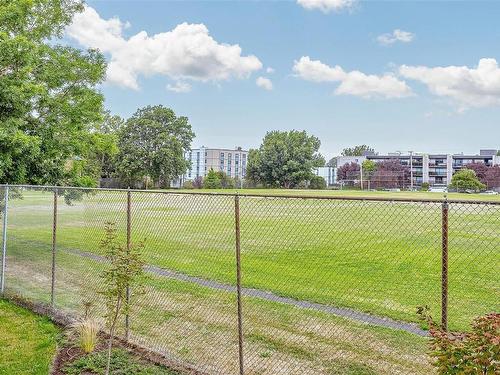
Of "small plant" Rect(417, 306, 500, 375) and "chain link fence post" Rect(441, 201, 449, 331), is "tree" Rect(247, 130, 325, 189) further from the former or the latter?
"small plant" Rect(417, 306, 500, 375)

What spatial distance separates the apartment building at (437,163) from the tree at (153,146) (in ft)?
197

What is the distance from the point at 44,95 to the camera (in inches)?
369

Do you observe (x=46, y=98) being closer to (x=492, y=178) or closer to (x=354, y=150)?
(x=492, y=178)

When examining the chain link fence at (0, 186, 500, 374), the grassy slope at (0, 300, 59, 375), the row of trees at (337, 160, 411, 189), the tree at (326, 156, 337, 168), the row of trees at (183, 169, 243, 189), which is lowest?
the grassy slope at (0, 300, 59, 375)

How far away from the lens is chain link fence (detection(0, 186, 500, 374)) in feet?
15.0

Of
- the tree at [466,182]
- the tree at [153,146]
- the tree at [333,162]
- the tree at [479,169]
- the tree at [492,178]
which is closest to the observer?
the tree at [153,146]

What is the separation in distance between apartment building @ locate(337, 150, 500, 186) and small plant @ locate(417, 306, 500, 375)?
99939mm

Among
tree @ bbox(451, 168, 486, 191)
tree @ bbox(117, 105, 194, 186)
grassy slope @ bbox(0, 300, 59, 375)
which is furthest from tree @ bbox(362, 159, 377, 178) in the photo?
grassy slope @ bbox(0, 300, 59, 375)

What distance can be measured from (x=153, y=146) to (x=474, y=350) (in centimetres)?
→ 5565

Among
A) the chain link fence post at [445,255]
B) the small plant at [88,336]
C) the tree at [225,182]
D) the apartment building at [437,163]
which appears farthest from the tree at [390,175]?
the chain link fence post at [445,255]

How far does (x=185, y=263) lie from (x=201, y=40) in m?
21.7

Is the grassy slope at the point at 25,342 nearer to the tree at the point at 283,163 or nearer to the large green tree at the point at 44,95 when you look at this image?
the large green tree at the point at 44,95

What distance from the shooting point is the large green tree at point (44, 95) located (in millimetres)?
8383

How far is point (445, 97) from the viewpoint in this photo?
39188mm
